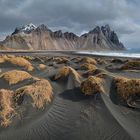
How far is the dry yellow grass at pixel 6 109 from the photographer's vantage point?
9.86 metres

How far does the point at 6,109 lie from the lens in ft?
33.9

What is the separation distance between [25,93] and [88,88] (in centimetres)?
272

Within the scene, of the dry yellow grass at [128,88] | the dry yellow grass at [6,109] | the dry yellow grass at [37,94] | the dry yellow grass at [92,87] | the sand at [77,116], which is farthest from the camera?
the dry yellow grass at [92,87]

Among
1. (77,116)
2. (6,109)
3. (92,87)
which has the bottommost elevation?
(77,116)

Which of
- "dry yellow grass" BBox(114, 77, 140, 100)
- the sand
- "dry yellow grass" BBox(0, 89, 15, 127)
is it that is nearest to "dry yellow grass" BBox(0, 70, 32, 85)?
the sand

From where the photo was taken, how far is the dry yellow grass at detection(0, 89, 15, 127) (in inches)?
388

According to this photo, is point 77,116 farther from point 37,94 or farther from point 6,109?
point 6,109

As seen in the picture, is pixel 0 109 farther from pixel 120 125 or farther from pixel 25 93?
pixel 120 125

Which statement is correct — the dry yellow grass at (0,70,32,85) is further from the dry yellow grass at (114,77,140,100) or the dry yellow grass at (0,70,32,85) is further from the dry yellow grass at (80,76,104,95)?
the dry yellow grass at (114,77,140,100)

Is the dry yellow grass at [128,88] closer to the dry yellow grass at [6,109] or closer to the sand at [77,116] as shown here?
the sand at [77,116]

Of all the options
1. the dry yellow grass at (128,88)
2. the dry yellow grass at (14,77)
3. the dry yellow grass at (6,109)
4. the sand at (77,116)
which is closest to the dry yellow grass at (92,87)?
the sand at (77,116)

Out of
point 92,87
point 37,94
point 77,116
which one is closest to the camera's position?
A: point 77,116

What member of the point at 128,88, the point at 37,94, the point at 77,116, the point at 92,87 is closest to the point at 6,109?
the point at 37,94

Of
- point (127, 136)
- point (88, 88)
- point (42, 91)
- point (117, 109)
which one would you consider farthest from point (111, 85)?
point (127, 136)
